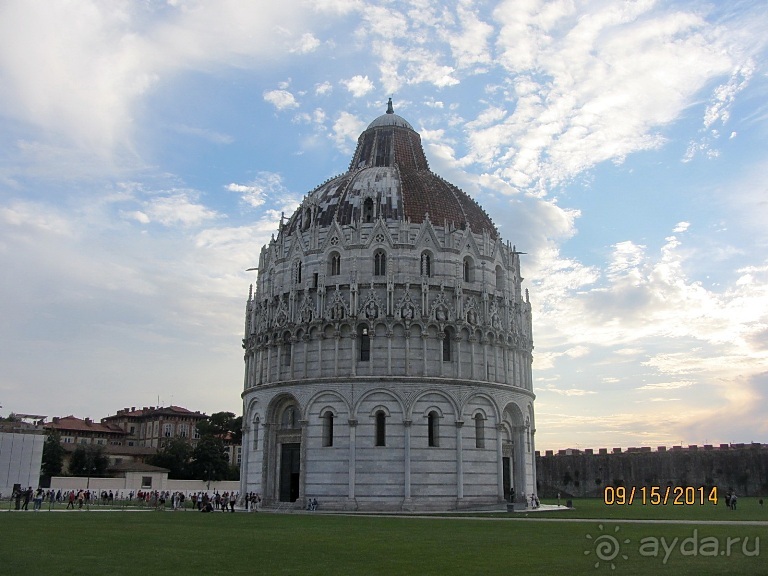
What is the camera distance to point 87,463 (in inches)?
3819

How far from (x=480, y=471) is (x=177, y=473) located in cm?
5391

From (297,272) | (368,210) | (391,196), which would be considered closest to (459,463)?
(297,272)

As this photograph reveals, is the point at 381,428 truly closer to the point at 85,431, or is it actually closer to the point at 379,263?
the point at 379,263

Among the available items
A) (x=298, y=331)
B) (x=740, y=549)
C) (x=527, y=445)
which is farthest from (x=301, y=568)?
(x=527, y=445)

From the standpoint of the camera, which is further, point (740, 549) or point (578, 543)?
point (578, 543)

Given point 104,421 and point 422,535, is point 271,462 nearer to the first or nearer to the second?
point 422,535

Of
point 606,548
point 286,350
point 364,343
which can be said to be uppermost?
point 364,343

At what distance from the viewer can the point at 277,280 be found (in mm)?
60594

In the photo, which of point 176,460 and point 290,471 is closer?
point 290,471

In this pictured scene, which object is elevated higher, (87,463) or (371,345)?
(371,345)

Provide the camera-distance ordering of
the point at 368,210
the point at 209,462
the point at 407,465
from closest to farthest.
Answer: the point at 407,465 → the point at 368,210 → the point at 209,462

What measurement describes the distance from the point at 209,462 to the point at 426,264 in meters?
49.7

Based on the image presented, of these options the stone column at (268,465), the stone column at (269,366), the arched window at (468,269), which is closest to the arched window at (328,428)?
the stone column at (268,465)

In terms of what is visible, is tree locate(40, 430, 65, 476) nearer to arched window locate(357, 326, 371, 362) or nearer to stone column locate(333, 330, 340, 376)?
stone column locate(333, 330, 340, 376)
